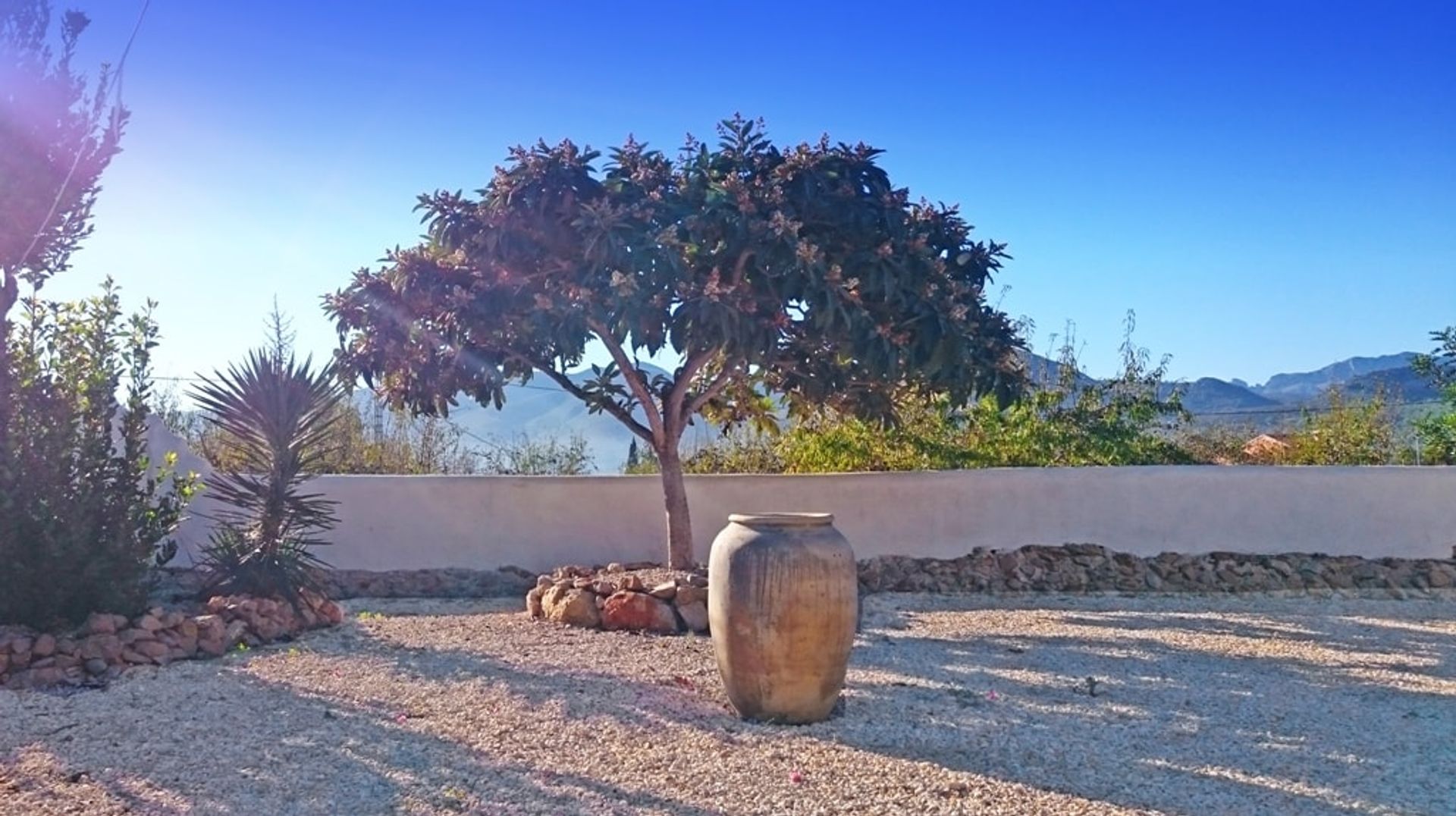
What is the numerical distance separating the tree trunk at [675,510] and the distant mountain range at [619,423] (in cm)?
241

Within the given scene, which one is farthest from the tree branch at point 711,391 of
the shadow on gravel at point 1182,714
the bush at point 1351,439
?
the bush at point 1351,439

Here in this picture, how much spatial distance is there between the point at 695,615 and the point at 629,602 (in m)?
0.42

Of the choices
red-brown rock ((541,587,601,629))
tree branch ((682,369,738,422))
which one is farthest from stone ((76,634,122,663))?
tree branch ((682,369,738,422))

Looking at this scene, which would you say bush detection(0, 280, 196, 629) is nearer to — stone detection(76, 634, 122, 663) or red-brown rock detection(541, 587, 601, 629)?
stone detection(76, 634, 122, 663)

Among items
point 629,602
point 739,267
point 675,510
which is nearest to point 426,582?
point 675,510

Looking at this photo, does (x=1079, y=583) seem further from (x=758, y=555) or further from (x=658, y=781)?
(x=658, y=781)

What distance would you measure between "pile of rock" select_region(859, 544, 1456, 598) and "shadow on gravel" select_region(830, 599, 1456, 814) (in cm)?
198

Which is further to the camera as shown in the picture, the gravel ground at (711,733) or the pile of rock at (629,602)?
the pile of rock at (629,602)

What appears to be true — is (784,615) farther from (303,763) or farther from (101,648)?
(101,648)

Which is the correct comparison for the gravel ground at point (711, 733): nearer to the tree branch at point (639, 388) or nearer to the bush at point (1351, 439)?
the tree branch at point (639, 388)

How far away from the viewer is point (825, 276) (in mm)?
6438

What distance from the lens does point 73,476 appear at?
5.77m

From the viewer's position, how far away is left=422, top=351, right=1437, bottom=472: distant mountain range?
11523 millimetres

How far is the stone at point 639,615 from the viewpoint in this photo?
6605 millimetres
